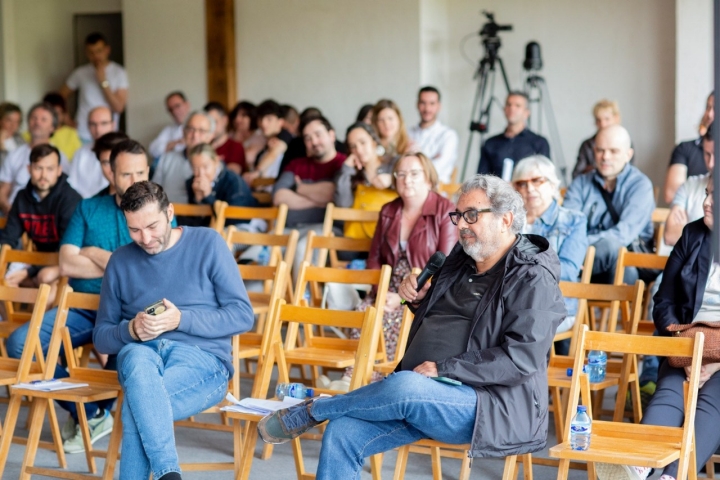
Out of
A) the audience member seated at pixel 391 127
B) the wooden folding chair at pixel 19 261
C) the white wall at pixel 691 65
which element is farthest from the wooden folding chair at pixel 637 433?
the white wall at pixel 691 65

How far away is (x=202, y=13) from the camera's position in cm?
947

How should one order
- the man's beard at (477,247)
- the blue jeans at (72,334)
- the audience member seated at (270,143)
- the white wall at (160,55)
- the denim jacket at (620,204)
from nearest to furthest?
1. the man's beard at (477,247)
2. the blue jeans at (72,334)
3. the denim jacket at (620,204)
4. the audience member seated at (270,143)
5. the white wall at (160,55)

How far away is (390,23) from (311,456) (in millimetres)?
5120

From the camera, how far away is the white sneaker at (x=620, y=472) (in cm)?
324

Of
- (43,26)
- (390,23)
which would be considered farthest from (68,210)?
(43,26)

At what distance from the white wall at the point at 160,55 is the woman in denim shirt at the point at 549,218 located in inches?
211

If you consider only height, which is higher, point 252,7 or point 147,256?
point 252,7

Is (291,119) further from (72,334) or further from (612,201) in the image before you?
(72,334)

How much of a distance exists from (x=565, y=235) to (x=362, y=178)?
5.38 ft

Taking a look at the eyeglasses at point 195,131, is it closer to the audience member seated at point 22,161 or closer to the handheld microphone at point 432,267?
the audience member seated at point 22,161

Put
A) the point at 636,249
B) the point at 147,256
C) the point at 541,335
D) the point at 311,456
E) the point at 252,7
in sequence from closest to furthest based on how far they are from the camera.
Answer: the point at 541,335 < the point at 147,256 < the point at 311,456 < the point at 636,249 < the point at 252,7

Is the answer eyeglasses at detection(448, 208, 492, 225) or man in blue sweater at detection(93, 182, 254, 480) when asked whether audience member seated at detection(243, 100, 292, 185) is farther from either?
eyeglasses at detection(448, 208, 492, 225)

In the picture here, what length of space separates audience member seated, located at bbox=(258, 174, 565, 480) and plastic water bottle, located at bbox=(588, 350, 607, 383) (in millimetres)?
715

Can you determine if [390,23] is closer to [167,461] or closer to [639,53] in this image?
[639,53]
